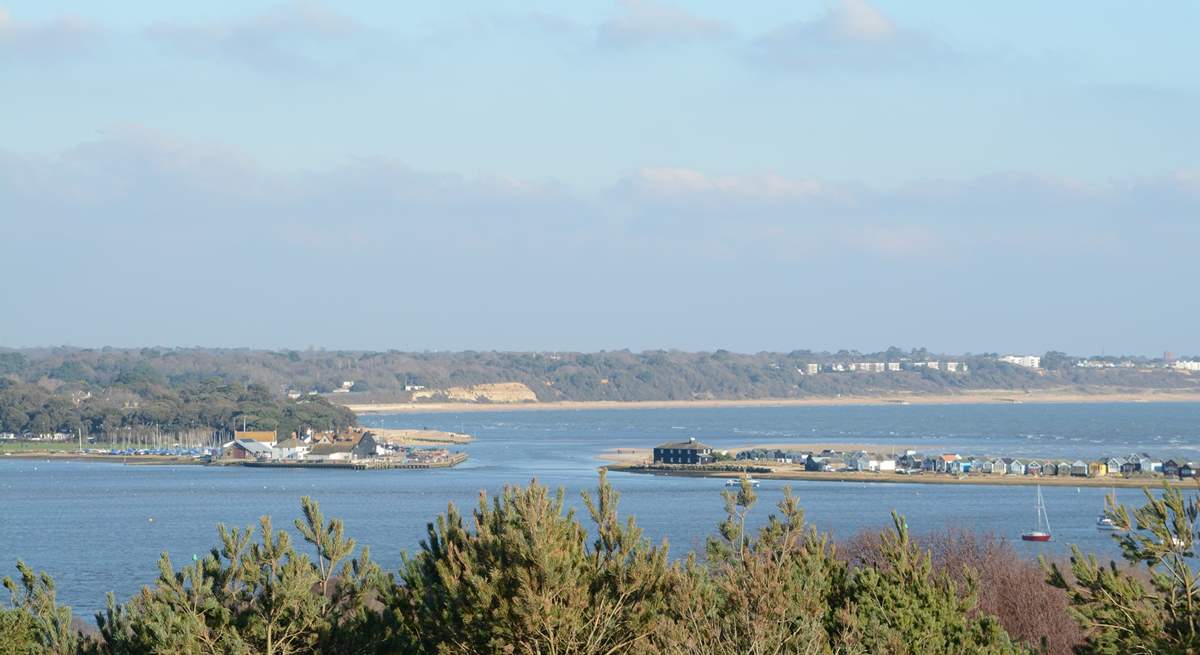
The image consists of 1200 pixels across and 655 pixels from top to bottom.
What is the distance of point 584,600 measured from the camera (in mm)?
10945

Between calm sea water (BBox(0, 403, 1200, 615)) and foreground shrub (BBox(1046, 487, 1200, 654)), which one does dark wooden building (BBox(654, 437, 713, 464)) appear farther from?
foreground shrub (BBox(1046, 487, 1200, 654))

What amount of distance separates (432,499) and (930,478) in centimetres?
2339

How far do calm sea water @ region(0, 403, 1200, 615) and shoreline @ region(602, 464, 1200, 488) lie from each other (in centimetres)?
149

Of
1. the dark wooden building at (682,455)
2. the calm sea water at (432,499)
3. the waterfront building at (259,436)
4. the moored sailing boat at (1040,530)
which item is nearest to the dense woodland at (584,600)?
the calm sea water at (432,499)

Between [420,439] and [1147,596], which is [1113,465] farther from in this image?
[1147,596]

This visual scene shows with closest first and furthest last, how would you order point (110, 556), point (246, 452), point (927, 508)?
point (110, 556)
point (927, 508)
point (246, 452)

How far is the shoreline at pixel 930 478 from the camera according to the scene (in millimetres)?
67562

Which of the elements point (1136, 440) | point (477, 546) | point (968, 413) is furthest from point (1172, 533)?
point (968, 413)

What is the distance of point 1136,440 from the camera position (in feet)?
352

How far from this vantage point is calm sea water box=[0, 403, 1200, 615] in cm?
4209

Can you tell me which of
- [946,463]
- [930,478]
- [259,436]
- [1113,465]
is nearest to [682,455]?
[946,463]

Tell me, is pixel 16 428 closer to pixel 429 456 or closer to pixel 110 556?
pixel 429 456

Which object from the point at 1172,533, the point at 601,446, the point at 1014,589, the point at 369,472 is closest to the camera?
the point at 1172,533

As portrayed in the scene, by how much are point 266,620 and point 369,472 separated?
241 feet
